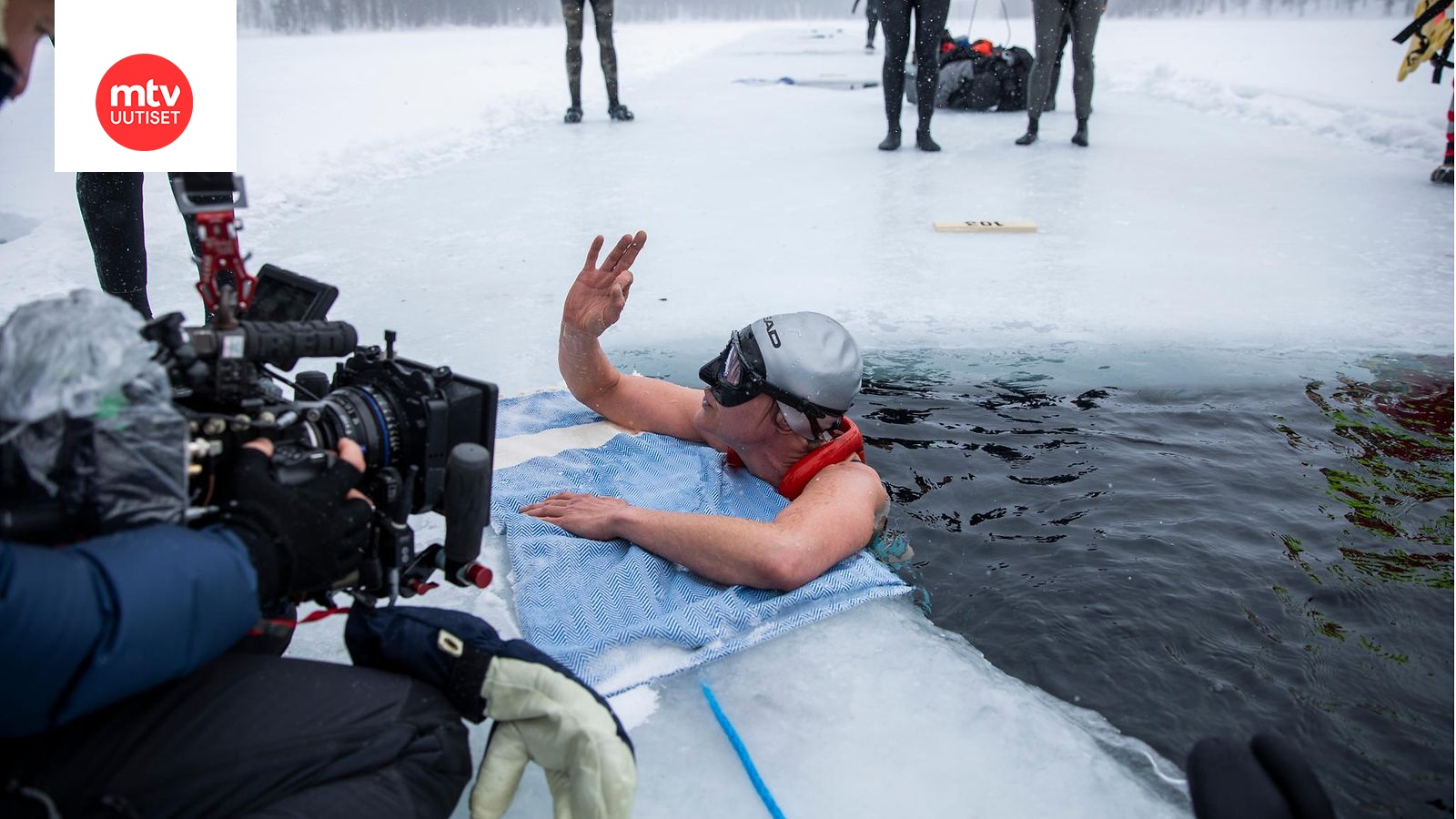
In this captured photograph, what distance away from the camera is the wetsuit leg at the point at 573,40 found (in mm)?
7500

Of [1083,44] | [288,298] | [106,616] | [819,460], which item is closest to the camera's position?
[106,616]

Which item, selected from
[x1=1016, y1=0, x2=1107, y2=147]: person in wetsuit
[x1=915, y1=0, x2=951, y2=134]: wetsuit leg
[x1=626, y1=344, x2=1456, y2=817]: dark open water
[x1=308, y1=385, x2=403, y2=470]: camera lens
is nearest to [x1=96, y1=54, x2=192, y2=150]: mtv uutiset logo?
[x1=626, y1=344, x2=1456, y2=817]: dark open water

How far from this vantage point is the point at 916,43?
6.71 metres

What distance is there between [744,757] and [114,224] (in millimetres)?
2589

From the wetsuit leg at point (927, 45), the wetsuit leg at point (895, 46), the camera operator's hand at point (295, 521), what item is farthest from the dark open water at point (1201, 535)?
the wetsuit leg at point (895, 46)

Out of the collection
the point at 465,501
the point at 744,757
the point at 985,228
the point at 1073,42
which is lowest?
the point at 744,757

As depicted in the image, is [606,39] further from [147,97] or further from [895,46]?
[147,97]

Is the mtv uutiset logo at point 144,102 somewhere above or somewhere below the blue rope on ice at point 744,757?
above

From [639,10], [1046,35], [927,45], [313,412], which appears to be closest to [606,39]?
[927,45]

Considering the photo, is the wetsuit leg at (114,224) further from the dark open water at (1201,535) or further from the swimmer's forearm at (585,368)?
the dark open water at (1201,535)

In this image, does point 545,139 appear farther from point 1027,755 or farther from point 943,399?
point 1027,755

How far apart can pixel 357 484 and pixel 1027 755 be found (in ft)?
3.84

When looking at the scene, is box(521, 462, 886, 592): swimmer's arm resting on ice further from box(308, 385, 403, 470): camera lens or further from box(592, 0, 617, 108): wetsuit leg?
box(592, 0, 617, 108): wetsuit leg

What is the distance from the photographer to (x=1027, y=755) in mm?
A: 1672
